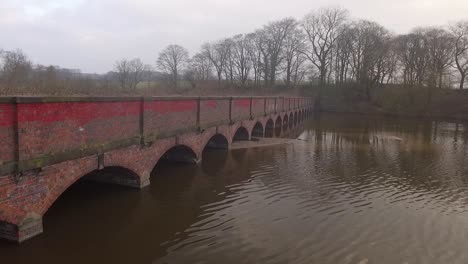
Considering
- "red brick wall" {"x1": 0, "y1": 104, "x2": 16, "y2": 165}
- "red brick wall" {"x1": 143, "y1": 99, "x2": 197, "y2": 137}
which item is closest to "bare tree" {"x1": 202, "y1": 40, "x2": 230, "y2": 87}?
"red brick wall" {"x1": 143, "y1": 99, "x2": 197, "y2": 137}

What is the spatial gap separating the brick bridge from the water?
2.06ft

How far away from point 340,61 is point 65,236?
5668 cm

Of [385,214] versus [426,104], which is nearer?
[385,214]

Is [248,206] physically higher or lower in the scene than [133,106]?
lower

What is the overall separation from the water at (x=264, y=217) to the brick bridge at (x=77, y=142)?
24.7 inches

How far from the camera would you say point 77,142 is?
8039 millimetres

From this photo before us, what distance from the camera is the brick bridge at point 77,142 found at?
6.46m

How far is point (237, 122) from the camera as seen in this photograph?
1916 cm

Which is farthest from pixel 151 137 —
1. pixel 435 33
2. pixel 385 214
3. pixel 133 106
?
pixel 435 33

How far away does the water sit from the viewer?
6.94 metres

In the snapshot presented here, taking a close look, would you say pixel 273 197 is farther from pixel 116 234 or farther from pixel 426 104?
pixel 426 104

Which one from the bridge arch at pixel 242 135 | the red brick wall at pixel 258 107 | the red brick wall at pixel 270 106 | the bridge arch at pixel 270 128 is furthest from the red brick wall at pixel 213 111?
the bridge arch at pixel 270 128

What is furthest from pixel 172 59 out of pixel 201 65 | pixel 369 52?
pixel 369 52

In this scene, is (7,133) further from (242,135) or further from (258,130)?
(258,130)
